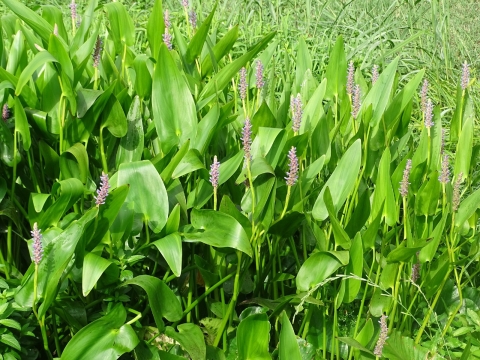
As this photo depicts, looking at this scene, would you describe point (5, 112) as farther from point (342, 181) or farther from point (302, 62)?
point (302, 62)

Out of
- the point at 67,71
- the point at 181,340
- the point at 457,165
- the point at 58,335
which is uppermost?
the point at 67,71

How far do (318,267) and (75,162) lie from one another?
752 mm

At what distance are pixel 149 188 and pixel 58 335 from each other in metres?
0.60

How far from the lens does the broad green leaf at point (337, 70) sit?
2646mm

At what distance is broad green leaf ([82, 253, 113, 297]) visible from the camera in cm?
180

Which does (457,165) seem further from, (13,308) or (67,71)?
(13,308)

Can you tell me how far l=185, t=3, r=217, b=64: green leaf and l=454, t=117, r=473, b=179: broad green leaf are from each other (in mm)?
851

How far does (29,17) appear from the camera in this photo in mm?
2262

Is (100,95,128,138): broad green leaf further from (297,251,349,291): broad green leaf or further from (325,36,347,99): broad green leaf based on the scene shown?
(325,36,347,99): broad green leaf

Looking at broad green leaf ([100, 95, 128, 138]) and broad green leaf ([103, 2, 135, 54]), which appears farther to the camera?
broad green leaf ([103, 2, 135, 54])

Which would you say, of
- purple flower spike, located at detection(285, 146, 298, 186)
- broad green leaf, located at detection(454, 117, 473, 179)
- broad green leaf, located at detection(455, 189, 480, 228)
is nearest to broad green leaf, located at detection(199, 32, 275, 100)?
purple flower spike, located at detection(285, 146, 298, 186)

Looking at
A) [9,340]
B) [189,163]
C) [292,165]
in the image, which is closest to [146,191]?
[189,163]

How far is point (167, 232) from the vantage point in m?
1.99

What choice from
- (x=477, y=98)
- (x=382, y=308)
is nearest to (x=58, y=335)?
(x=382, y=308)
